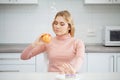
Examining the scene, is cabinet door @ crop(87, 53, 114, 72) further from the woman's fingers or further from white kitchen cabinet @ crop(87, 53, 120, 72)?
the woman's fingers

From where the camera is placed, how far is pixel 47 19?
360 centimetres

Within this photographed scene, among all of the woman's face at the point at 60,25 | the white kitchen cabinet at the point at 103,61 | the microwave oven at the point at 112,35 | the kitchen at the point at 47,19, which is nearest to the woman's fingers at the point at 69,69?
the woman's face at the point at 60,25

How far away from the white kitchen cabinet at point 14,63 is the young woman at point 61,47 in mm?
1233

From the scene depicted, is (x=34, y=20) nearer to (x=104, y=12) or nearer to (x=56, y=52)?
(x=104, y=12)

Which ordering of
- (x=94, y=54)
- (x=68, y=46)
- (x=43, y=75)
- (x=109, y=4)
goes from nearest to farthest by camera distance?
(x=43, y=75) < (x=68, y=46) < (x=94, y=54) < (x=109, y=4)

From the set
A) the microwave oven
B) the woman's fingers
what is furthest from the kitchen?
the woman's fingers

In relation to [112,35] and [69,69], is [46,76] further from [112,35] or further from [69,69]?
[112,35]

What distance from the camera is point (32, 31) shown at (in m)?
3.61

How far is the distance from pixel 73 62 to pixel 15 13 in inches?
77.3

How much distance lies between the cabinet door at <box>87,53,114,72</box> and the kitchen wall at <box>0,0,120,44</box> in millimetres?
546

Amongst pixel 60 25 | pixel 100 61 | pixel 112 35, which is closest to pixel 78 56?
pixel 60 25

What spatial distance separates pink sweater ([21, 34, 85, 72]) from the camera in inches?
73.0

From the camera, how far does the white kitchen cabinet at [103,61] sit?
10.1 feet

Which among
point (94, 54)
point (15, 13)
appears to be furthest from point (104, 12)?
point (15, 13)
